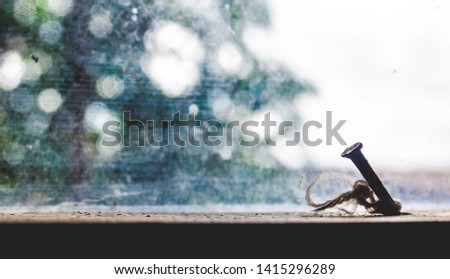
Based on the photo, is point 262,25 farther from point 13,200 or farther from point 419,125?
point 13,200

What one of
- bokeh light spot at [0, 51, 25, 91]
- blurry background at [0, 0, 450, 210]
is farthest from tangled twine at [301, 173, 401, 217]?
bokeh light spot at [0, 51, 25, 91]

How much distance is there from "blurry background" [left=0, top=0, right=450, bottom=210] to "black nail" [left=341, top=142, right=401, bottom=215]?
0.49ft

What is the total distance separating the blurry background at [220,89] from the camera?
95cm

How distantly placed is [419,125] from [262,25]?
39 cm

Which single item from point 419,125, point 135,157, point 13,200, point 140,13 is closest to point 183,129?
point 135,157

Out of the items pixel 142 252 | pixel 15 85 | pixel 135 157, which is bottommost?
pixel 142 252

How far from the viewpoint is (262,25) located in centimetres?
98

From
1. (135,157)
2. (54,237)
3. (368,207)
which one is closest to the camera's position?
(54,237)

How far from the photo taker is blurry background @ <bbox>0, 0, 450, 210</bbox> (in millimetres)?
954

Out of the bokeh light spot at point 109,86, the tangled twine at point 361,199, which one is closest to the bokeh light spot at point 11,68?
the bokeh light spot at point 109,86
